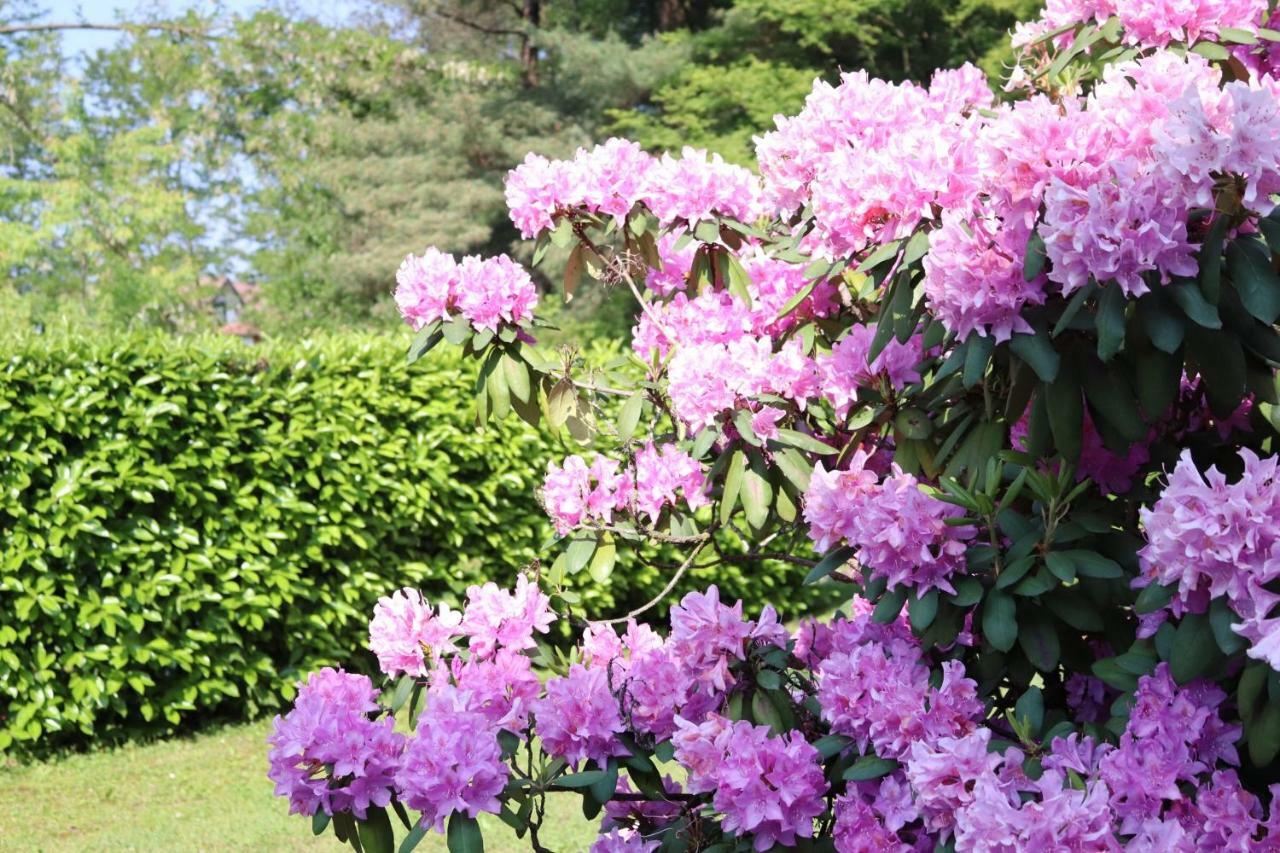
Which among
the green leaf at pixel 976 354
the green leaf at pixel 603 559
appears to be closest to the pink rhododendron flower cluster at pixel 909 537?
the green leaf at pixel 976 354

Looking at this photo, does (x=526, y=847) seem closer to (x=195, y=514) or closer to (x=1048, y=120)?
(x=195, y=514)

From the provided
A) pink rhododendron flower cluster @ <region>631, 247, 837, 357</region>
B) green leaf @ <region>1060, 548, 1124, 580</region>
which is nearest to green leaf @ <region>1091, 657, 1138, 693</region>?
green leaf @ <region>1060, 548, 1124, 580</region>

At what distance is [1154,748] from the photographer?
64.3 inches

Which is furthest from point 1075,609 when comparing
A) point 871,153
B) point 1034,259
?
point 871,153

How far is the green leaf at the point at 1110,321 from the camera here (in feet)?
4.94

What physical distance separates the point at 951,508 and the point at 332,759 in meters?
1.00

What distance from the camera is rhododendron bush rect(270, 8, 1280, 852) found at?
1.53m

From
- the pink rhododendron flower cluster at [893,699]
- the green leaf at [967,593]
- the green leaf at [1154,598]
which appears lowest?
the pink rhododendron flower cluster at [893,699]

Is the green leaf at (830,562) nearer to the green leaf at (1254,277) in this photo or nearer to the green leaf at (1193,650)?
the green leaf at (1193,650)

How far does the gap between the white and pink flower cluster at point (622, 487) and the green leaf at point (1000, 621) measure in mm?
1006

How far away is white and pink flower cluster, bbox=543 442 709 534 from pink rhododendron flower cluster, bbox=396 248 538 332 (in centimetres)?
37

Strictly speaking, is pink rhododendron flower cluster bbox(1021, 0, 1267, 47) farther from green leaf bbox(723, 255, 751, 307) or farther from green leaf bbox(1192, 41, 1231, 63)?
green leaf bbox(723, 255, 751, 307)

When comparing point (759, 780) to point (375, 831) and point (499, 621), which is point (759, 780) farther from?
point (499, 621)

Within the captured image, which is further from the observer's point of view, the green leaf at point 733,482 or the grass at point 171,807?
the grass at point 171,807
